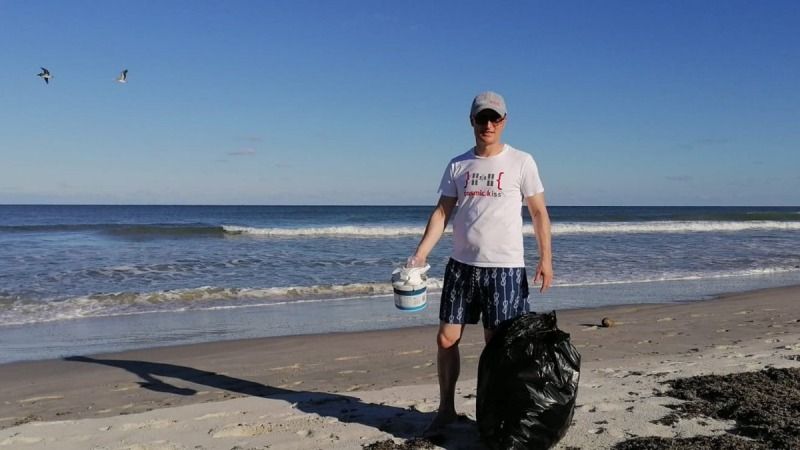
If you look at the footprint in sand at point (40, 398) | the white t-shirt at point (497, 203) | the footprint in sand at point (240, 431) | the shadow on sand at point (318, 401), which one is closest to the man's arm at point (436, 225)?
the white t-shirt at point (497, 203)

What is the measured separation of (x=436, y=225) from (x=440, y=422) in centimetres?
114

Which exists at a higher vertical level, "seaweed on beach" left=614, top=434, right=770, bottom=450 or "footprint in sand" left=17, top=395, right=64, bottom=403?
"seaweed on beach" left=614, top=434, right=770, bottom=450

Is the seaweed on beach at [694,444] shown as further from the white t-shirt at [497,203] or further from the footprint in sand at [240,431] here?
the footprint in sand at [240,431]

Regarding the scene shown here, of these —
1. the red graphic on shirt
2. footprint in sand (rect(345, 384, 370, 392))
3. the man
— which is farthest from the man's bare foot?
footprint in sand (rect(345, 384, 370, 392))

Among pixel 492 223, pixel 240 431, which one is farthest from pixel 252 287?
pixel 492 223

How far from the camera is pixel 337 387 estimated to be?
203 inches

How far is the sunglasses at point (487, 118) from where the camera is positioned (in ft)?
10.8

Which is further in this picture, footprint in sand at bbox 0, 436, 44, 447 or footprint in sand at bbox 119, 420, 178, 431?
footprint in sand at bbox 119, 420, 178, 431

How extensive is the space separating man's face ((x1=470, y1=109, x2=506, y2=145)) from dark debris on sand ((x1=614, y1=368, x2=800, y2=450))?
1.76m

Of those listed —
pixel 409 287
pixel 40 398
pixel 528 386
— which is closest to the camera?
pixel 528 386

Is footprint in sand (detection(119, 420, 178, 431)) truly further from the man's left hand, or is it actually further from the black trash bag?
the man's left hand

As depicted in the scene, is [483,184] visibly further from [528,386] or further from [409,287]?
[528,386]

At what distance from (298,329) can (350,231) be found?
2099cm

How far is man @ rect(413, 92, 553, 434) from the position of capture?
3.33 meters
